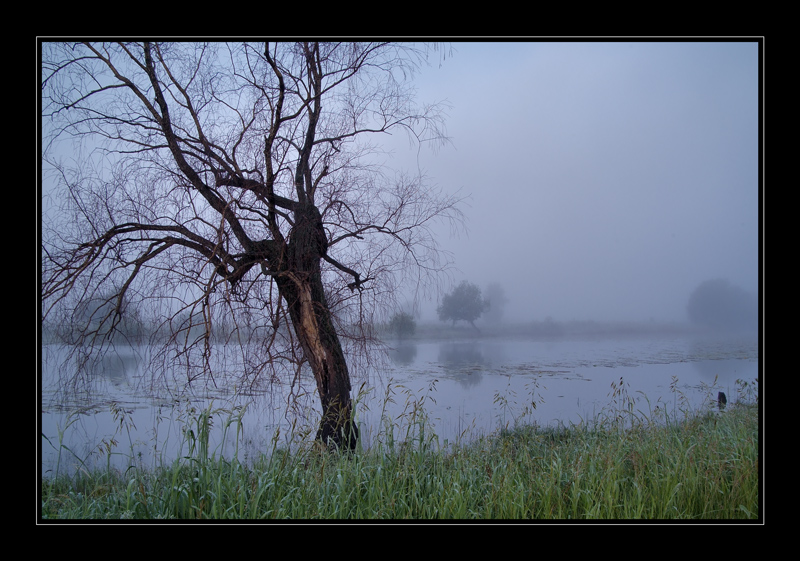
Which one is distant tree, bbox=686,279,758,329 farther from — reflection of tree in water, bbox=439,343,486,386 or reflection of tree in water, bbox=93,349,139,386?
reflection of tree in water, bbox=93,349,139,386

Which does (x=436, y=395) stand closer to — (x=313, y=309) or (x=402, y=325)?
(x=402, y=325)

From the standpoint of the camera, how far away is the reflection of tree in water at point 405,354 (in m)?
2.25

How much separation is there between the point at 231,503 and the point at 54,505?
991 mm

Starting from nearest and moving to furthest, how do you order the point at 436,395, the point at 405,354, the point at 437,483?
the point at 437,483
the point at 436,395
the point at 405,354

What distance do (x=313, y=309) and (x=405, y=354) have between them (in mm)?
631

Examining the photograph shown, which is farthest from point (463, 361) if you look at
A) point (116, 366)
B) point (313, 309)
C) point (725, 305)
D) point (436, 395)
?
point (116, 366)

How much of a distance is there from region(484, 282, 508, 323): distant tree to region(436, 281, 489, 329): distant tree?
0.11ft

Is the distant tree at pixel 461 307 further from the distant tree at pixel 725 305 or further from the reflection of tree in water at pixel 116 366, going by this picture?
the reflection of tree in water at pixel 116 366

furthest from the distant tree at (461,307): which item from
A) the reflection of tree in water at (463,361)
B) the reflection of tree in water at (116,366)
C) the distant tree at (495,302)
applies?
the reflection of tree in water at (116,366)

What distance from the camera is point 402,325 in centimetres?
231

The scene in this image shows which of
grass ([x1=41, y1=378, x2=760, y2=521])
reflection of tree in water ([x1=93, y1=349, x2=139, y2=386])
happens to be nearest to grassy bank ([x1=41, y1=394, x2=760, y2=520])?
grass ([x1=41, y1=378, x2=760, y2=521])
